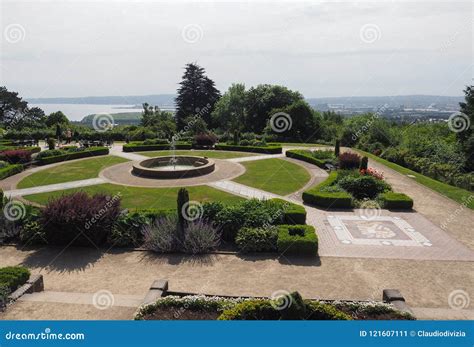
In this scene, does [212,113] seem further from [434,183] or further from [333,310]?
[333,310]

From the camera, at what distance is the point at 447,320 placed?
7.65 metres

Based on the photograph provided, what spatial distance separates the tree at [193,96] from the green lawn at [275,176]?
1418 inches

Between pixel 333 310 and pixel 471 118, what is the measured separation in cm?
2452

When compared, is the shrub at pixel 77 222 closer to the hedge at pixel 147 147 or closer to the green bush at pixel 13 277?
the green bush at pixel 13 277

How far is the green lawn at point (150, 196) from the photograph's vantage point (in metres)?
16.7

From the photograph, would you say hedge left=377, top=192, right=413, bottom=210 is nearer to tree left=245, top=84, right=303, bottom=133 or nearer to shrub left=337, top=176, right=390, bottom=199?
shrub left=337, top=176, right=390, bottom=199

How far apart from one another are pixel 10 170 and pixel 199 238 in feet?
58.2

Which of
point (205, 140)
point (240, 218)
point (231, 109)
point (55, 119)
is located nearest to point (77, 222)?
point (240, 218)

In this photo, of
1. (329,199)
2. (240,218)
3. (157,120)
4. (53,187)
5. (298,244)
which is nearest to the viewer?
(298,244)

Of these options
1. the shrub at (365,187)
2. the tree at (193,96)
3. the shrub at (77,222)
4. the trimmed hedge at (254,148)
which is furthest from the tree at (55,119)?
the shrub at (365,187)

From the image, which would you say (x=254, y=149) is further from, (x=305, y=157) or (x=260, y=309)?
(x=260, y=309)

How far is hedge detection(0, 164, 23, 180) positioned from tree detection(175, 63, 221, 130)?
37.5m

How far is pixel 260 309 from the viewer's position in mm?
7109

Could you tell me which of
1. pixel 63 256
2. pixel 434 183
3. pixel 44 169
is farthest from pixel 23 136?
pixel 434 183
